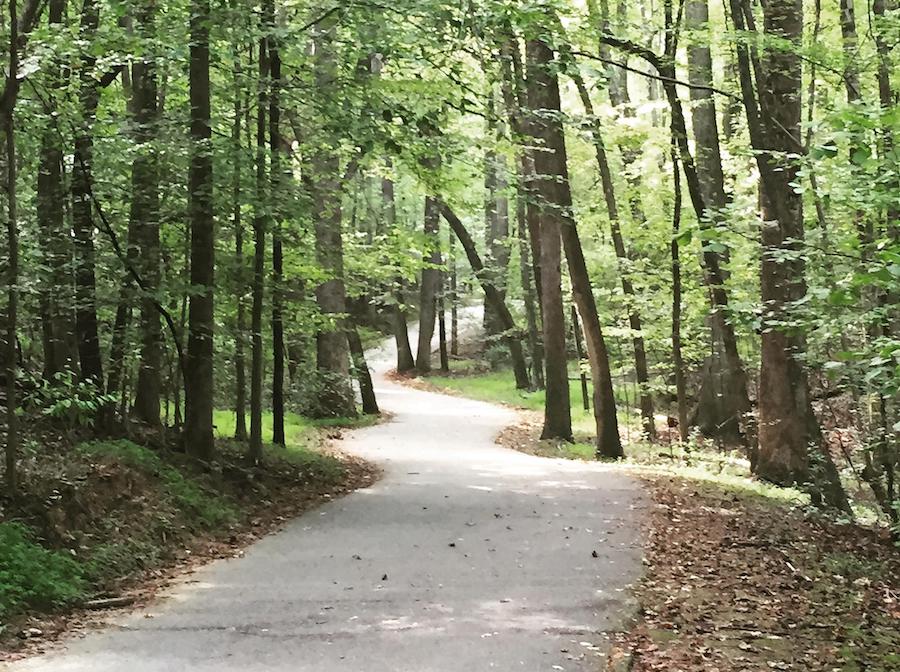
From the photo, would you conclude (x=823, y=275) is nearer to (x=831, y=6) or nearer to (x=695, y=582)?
(x=695, y=582)

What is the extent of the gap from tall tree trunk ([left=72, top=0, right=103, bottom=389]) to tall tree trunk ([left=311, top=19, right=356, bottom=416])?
8.41ft

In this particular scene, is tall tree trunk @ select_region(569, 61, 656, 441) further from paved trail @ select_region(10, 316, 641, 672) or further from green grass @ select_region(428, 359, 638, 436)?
paved trail @ select_region(10, 316, 641, 672)

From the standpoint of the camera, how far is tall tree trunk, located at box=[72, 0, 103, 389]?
9289 millimetres

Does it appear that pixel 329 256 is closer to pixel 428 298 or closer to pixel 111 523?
pixel 111 523

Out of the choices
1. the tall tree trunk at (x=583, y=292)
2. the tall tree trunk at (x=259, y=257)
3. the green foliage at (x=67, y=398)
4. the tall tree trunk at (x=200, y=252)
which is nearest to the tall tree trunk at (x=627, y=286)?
the tall tree trunk at (x=583, y=292)

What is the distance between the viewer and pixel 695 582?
7.64 m

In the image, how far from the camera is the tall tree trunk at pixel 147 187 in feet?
32.1

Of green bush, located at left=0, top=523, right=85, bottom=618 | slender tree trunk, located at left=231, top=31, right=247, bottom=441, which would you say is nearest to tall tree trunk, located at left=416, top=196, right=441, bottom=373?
slender tree trunk, located at left=231, top=31, right=247, bottom=441

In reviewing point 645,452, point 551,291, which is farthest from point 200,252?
point 645,452

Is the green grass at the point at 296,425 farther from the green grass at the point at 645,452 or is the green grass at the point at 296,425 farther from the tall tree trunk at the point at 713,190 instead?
the tall tree trunk at the point at 713,190

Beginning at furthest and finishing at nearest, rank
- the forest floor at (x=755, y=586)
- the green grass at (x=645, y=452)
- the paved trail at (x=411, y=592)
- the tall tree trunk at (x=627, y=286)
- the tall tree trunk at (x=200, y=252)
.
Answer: the tall tree trunk at (x=627, y=286), the green grass at (x=645, y=452), the tall tree trunk at (x=200, y=252), the forest floor at (x=755, y=586), the paved trail at (x=411, y=592)

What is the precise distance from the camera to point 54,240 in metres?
9.28

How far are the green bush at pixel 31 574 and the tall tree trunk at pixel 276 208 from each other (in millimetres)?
4703

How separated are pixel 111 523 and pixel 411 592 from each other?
2.97 metres
